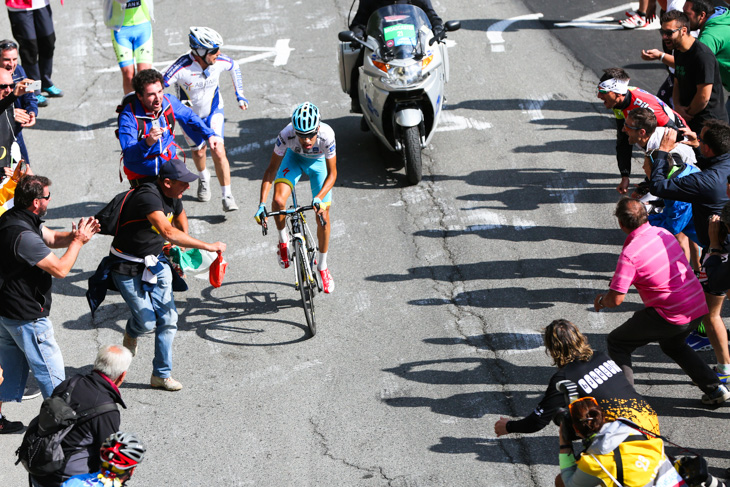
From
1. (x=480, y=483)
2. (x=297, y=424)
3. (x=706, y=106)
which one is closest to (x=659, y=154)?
(x=706, y=106)

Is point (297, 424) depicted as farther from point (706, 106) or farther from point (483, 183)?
point (706, 106)

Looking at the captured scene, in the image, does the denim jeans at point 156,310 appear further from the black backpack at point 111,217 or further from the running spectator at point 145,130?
the running spectator at point 145,130

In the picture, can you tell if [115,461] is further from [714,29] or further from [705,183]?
[714,29]

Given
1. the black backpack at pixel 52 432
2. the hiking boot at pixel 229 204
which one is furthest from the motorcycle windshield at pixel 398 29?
the black backpack at pixel 52 432

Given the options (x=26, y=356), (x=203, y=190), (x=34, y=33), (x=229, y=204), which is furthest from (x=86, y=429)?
(x=34, y=33)

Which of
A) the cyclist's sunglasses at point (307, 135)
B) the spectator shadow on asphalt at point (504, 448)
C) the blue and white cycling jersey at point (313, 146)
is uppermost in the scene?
the cyclist's sunglasses at point (307, 135)

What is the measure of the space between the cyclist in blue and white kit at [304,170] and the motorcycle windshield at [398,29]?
7.11 ft

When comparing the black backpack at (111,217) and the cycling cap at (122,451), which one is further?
the black backpack at (111,217)

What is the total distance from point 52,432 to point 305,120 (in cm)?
376

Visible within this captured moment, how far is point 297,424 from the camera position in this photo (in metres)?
6.51

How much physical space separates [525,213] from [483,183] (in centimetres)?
83

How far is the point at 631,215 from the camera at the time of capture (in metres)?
5.84

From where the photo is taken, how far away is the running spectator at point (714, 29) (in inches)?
342

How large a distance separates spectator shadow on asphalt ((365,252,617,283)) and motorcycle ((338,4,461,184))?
5.80ft
